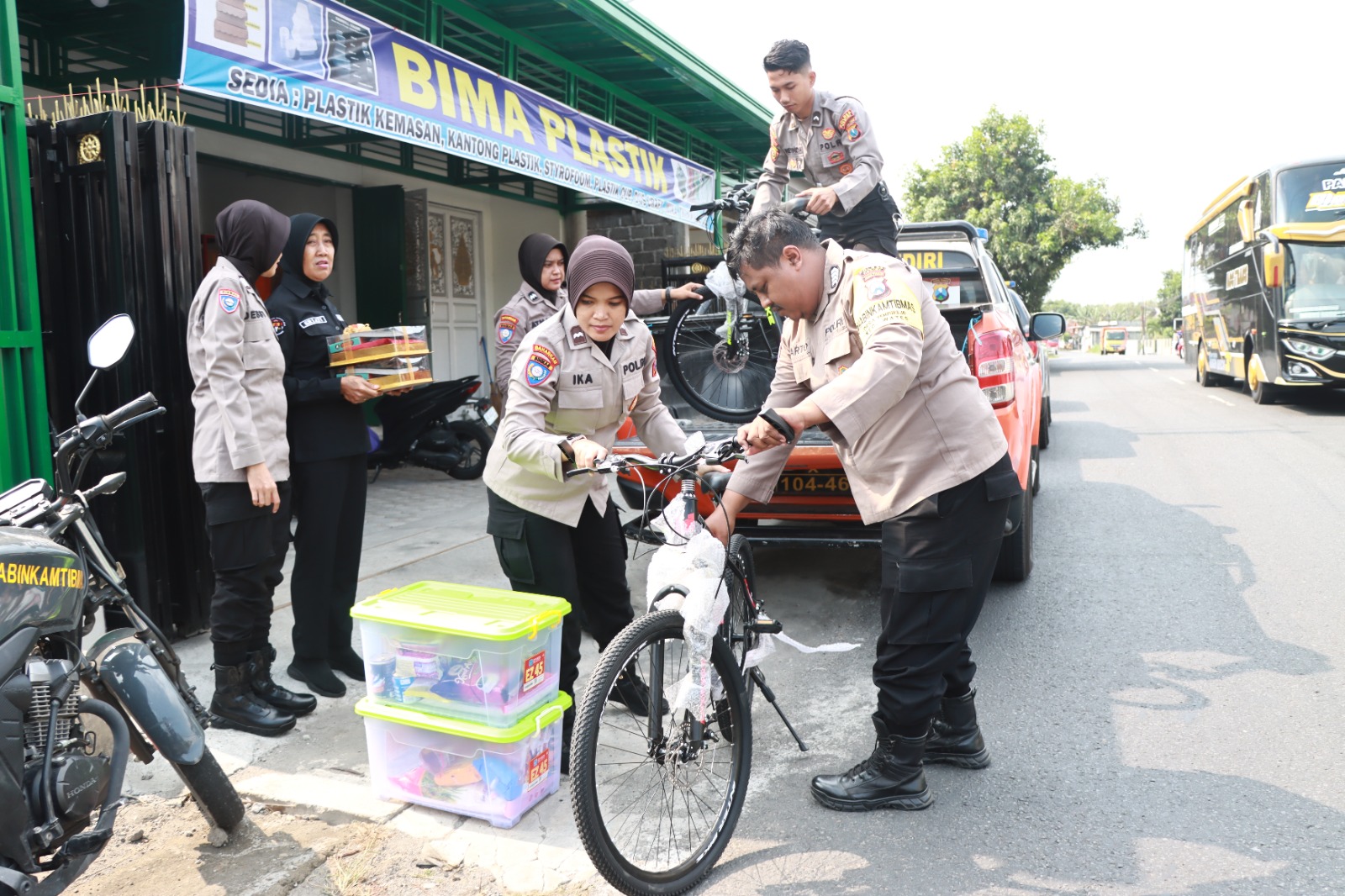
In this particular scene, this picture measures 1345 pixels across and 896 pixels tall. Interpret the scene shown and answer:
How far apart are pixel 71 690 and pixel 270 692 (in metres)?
1.48

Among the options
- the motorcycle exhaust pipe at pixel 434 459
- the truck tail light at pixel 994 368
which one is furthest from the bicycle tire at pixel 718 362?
the motorcycle exhaust pipe at pixel 434 459

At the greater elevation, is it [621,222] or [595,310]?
[621,222]

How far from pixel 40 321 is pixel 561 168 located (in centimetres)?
508

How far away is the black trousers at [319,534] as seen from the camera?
3832 millimetres

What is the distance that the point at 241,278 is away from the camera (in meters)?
3.49

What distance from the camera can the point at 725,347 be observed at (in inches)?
224

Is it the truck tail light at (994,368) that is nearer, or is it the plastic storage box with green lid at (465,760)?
the plastic storage box with green lid at (465,760)

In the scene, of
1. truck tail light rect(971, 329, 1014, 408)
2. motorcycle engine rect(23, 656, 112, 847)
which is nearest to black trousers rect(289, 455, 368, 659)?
motorcycle engine rect(23, 656, 112, 847)

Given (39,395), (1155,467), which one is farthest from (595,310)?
(1155,467)

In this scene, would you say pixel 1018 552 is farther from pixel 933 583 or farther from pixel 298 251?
pixel 298 251

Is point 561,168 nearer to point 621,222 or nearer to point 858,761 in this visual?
point 621,222

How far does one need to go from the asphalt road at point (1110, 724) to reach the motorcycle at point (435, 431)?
3742mm

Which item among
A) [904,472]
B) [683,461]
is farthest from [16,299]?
[904,472]

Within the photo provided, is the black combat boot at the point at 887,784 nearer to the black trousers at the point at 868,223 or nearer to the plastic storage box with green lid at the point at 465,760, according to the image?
the plastic storage box with green lid at the point at 465,760
